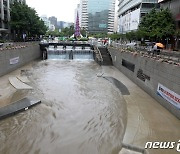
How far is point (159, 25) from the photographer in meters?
46.3

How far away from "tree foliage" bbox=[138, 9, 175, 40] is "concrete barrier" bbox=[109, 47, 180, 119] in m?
15.6

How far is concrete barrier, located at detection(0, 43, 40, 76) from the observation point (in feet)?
97.5

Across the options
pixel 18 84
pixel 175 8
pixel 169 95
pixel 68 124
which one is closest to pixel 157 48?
pixel 169 95

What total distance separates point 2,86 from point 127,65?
17.1m

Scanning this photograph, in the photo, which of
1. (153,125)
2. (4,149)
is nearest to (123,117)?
Result: (153,125)

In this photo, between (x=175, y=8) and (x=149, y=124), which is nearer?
(x=149, y=124)

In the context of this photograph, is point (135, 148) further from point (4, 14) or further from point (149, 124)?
point (4, 14)

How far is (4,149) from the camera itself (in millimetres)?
11898

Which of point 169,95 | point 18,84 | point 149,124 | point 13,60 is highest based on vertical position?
point 13,60

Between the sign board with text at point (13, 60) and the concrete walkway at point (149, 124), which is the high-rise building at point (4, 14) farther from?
the concrete walkway at point (149, 124)

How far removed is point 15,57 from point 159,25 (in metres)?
29.1

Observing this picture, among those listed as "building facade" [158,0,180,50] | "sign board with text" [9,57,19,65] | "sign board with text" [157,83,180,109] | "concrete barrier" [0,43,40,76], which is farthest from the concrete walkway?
"building facade" [158,0,180,50]

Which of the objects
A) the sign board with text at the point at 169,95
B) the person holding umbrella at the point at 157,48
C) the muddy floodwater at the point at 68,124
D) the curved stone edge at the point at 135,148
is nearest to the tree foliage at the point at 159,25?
the person holding umbrella at the point at 157,48

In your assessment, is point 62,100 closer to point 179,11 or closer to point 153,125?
point 153,125
